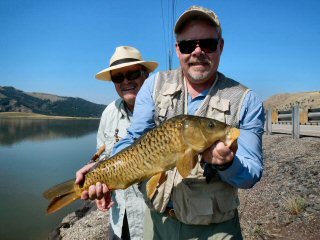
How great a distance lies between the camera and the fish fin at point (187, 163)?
2.63 meters

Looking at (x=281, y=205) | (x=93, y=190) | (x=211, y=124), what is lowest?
(x=281, y=205)

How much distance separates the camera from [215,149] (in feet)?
8.36

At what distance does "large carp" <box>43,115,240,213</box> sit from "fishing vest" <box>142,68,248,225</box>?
0.22 meters

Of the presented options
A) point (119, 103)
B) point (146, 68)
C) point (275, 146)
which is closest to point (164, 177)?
point (119, 103)

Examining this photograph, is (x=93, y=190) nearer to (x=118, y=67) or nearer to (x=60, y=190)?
(x=60, y=190)

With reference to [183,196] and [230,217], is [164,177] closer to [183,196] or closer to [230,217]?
[183,196]

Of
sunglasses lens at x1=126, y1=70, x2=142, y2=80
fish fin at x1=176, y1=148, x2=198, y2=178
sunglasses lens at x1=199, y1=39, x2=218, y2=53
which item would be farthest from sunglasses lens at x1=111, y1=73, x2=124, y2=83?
fish fin at x1=176, y1=148, x2=198, y2=178

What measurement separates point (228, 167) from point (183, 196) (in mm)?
613

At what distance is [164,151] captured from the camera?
2756 millimetres

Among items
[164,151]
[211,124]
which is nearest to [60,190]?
[164,151]

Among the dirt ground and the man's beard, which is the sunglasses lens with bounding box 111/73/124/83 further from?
the dirt ground

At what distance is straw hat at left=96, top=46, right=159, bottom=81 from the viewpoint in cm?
542

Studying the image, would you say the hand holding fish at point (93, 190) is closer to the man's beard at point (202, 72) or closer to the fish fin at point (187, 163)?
the fish fin at point (187, 163)

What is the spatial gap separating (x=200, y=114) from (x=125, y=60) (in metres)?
2.72
